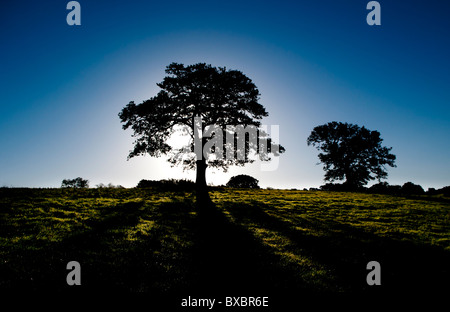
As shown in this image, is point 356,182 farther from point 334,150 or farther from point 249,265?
point 249,265

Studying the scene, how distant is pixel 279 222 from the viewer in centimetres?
1380

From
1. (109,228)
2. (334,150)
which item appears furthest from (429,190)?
(109,228)

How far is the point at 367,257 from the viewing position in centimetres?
892

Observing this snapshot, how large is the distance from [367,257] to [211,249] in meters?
6.53

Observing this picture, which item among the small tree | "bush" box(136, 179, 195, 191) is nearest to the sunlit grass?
"bush" box(136, 179, 195, 191)

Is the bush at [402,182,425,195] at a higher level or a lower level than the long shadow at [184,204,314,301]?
lower

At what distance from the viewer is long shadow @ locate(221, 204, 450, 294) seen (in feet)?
22.7

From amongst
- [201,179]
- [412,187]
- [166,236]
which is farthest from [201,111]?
[412,187]

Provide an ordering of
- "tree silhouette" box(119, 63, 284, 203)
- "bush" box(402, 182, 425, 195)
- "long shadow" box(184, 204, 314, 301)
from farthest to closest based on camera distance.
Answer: "bush" box(402, 182, 425, 195), "tree silhouette" box(119, 63, 284, 203), "long shadow" box(184, 204, 314, 301)

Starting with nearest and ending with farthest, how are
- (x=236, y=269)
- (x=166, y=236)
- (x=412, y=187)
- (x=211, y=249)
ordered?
(x=236, y=269) → (x=211, y=249) → (x=166, y=236) → (x=412, y=187)

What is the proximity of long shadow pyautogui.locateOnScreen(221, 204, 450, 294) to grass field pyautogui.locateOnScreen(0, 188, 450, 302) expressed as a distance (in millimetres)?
45

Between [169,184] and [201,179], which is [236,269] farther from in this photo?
[169,184]

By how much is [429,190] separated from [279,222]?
4087 cm

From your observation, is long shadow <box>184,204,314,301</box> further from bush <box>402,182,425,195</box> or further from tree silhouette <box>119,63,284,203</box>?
bush <box>402,182,425,195</box>
